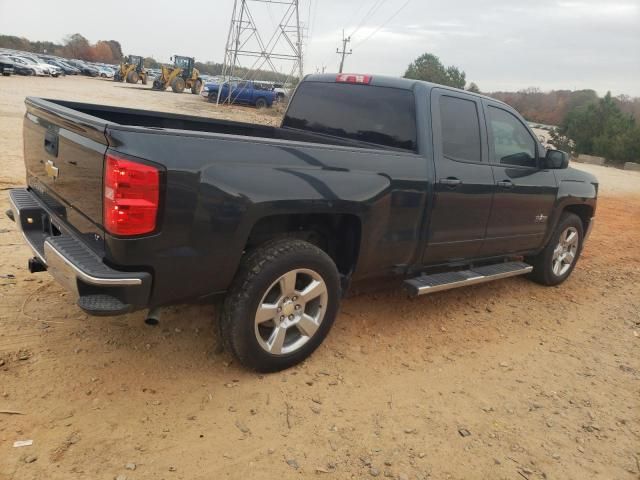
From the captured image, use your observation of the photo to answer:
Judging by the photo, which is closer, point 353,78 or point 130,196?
point 130,196

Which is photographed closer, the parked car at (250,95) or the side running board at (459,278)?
the side running board at (459,278)

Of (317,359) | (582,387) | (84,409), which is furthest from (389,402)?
(84,409)

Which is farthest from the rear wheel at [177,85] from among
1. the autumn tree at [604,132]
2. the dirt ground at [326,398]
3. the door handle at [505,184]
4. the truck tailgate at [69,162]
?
the door handle at [505,184]

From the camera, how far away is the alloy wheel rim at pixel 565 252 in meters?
5.51

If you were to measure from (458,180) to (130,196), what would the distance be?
2.47m

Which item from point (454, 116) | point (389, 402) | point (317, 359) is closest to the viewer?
point (389, 402)

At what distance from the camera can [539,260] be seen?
546 centimetres

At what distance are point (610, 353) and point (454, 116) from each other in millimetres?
2294

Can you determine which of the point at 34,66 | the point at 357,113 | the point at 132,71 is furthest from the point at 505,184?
the point at 132,71

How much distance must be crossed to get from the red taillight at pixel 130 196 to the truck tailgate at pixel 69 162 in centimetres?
11

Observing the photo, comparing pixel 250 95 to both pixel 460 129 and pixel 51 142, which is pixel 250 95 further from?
pixel 51 142

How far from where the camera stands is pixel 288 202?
2.95 metres

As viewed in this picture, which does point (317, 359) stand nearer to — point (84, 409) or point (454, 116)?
point (84, 409)

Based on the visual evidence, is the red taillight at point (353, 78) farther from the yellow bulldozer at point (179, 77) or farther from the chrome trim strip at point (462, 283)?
the yellow bulldozer at point (179, 77)
